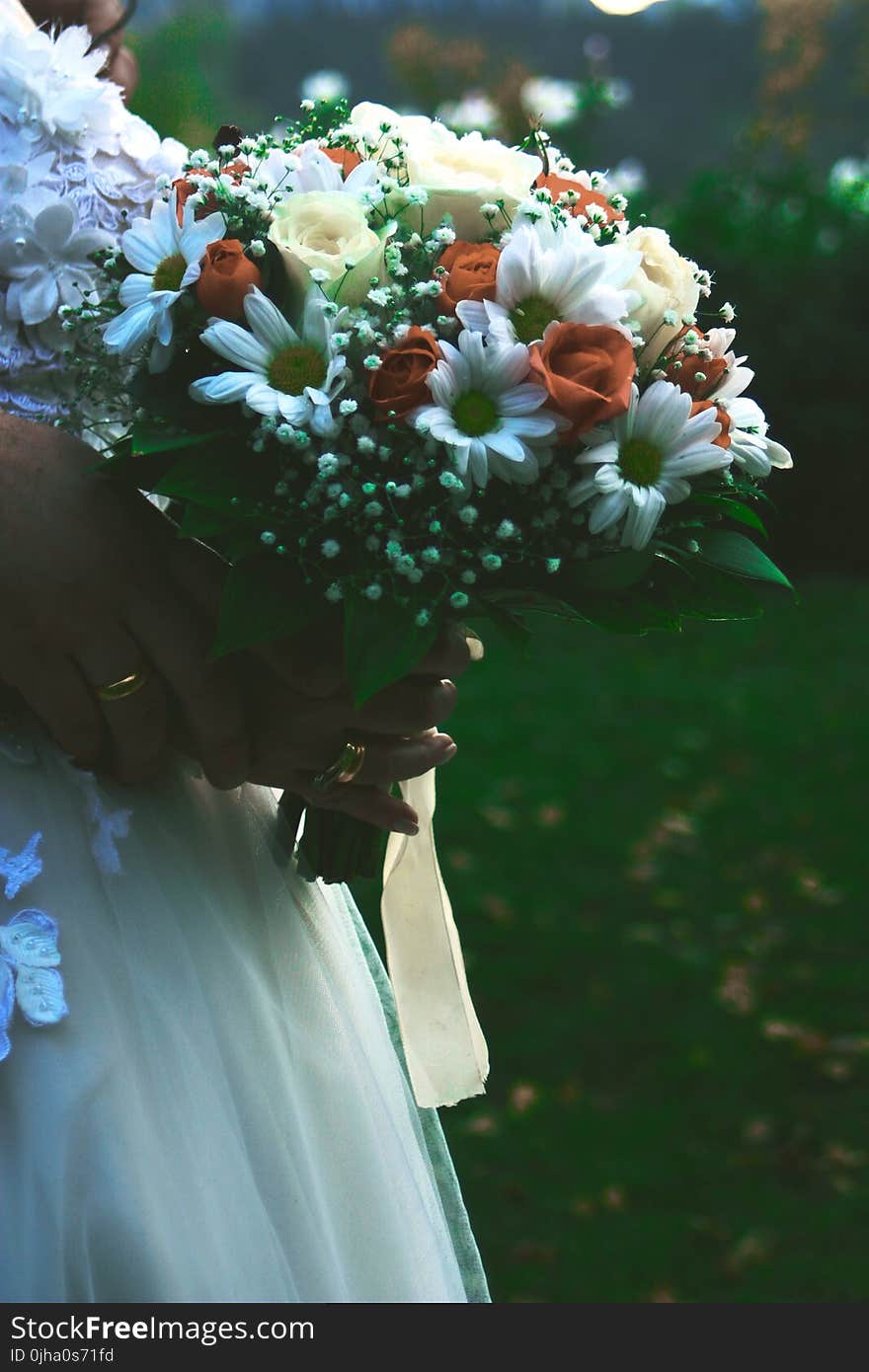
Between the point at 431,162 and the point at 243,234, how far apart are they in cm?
24

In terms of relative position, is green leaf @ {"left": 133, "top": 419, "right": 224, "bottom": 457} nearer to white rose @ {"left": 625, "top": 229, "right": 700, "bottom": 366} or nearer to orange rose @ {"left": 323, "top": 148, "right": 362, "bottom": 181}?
orange rose @ {"left": 323, "top": 148, "right": 362, "bottom": 181}

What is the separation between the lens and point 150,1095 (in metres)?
1.60

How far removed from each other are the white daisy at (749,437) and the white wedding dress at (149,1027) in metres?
0.81

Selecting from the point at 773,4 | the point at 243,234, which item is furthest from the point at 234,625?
the point at 773,4

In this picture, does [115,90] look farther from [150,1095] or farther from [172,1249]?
[172,1249]

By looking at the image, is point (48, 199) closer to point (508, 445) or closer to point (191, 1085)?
point (508, 445)

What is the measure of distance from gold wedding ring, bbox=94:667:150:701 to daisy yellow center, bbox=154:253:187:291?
1.45 ft

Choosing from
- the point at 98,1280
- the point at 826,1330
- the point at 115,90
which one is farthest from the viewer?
the point at 826,1330

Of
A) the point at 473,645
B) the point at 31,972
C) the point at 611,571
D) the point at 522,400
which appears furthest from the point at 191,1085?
the point at 522,400

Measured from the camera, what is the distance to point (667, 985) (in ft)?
16.5

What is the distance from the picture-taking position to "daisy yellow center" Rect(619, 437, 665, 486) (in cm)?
157

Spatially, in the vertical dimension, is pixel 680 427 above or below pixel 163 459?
above

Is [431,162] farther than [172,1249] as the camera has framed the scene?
Yes

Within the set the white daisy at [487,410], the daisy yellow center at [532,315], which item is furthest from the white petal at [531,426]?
the daisy yellow center at [532,315]
